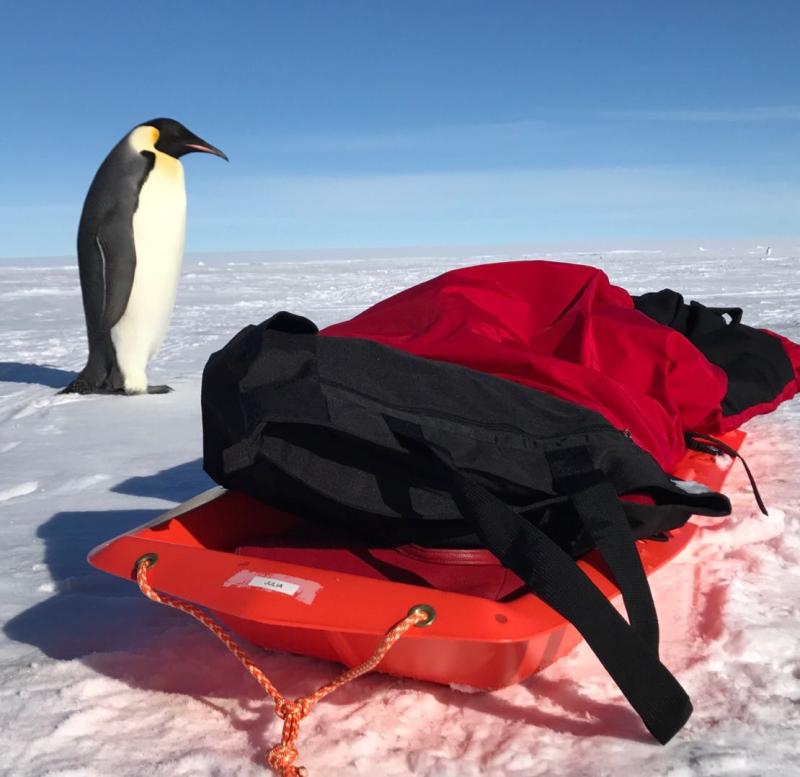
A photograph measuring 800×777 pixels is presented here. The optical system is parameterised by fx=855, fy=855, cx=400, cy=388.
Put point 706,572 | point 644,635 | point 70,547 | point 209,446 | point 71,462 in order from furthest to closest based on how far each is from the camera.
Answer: point 71,462 < point 70,547 < point 706,572 < point 209,446 < point 644,635

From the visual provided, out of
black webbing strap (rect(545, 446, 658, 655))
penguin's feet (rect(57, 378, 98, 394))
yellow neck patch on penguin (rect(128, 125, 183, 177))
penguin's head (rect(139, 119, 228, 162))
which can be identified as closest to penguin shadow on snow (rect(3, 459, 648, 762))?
black webbing strap (rect(545, 446, 658, 655))

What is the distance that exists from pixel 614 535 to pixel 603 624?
0.41 ft

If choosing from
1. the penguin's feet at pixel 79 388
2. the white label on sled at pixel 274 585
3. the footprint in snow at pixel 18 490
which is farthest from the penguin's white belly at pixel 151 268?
the white label on sled at pixel 274 585

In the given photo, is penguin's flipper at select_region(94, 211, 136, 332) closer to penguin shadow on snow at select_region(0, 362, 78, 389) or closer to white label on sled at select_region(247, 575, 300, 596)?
penguin shadow on snow at select_region(0, 362, 78, 389)

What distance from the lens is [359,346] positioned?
1212 millimetres

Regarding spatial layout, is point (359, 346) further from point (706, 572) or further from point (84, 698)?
point (706, 572)

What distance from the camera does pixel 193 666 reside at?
3.94 feet

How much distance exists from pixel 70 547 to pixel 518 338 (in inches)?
39.9

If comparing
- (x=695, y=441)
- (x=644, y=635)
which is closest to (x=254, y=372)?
(x=644, y=635)

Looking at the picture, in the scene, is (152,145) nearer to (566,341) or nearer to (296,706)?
(566,341)

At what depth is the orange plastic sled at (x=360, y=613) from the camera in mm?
950

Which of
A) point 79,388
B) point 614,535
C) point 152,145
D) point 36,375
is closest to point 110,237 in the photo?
point 152,145

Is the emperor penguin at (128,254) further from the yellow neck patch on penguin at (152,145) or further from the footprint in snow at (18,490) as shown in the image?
the footprint in snow at (18,490)

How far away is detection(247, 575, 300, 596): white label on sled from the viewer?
100 centimetres
